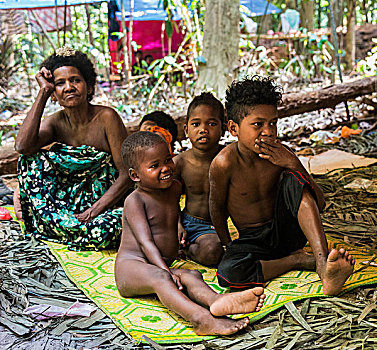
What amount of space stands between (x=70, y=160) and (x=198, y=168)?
92cm

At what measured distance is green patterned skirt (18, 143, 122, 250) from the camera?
328cm

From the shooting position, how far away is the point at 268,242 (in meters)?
2.56

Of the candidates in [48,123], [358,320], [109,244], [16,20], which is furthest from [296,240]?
[16,20]

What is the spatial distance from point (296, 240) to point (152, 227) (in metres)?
0.76

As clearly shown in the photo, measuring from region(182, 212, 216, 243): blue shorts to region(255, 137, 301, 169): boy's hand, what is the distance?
0.75 meters

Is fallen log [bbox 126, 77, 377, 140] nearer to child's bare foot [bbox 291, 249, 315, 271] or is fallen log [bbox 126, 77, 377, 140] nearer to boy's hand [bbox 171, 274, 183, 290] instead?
child's bare foot [bbox 291, 249, 315, 271]

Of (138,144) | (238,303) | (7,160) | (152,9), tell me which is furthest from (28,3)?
(238,303)

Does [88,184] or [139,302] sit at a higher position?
[88,184]

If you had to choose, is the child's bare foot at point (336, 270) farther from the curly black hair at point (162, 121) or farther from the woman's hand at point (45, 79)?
the woman's hand at point (45, 79)

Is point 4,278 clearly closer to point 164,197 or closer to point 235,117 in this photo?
point 164,197

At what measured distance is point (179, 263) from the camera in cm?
291

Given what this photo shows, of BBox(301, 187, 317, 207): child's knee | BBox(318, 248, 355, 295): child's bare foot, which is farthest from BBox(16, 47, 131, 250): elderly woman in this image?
BBox(318, 248, 355, 295): child's bare foot

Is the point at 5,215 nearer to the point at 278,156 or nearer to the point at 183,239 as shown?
the point at 183,239

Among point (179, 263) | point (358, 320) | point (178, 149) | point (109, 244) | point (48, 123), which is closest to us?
point (358, 320)
